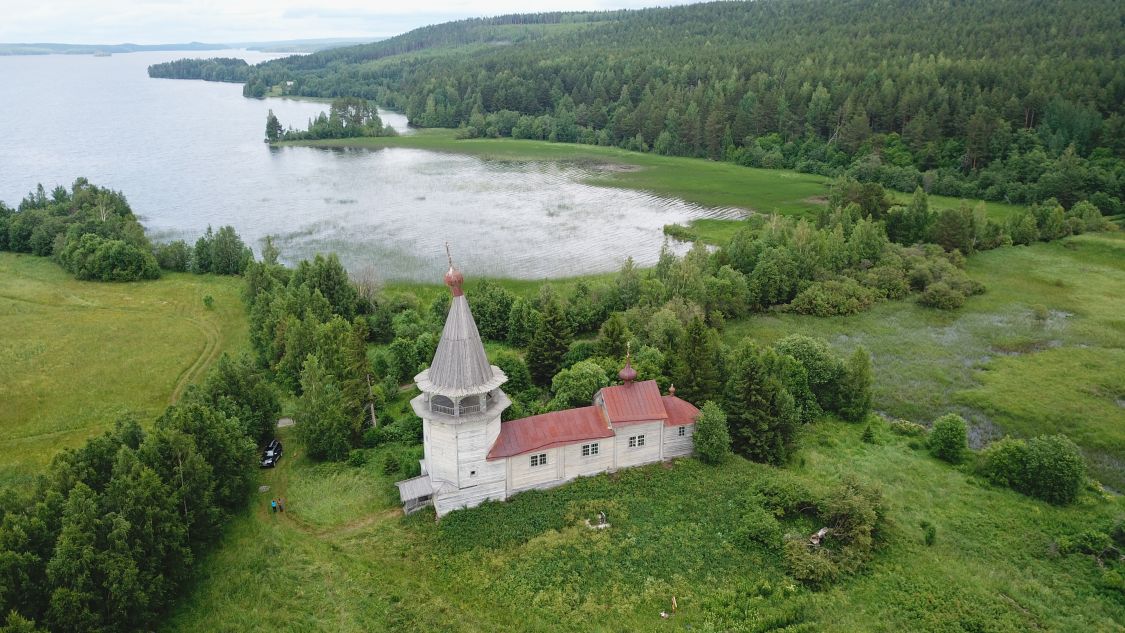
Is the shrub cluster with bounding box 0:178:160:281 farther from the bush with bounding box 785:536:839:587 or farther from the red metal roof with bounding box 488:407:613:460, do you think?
the bush with bounding box 785:536:839:587

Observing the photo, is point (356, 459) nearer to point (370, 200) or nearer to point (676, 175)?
point (370, 200)

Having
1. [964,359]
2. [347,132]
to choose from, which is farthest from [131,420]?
[347,132]

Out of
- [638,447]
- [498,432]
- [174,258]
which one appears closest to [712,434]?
[638,447]

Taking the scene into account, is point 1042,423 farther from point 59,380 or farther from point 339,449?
point 59,380

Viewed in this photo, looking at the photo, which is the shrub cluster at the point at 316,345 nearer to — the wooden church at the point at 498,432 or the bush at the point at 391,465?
the bush at the point at 391,465

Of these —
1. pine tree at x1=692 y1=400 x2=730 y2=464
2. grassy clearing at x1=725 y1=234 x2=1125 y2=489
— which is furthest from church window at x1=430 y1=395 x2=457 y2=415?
grassy clearing at x1=725 y1=234 x2=1125 y2=489
